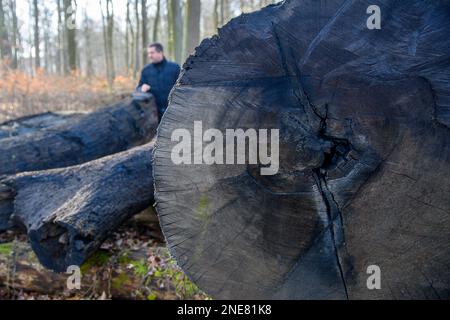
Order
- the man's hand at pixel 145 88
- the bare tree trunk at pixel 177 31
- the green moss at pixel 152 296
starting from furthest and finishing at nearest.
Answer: the bare tree trunk at pixel 177 31, the man's hand at pixel 145 88, the green moss at pixel 152 296

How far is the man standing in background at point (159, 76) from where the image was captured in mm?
5864

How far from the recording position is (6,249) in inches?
141

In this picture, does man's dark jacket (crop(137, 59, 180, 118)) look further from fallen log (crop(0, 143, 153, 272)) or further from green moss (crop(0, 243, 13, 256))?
green moss (crop(0, 243, 13, 256))

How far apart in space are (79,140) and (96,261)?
1732mm

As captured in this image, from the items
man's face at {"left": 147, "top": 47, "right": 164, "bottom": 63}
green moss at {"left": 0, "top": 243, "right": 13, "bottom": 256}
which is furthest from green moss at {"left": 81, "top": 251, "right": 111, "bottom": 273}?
man's face at {"left": 147, "top": 47, "right": 164, "bottom": 63}

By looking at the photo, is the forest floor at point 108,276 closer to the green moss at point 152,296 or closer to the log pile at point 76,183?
the green moss at point 152,296

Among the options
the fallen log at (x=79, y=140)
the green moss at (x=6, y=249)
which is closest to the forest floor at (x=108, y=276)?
the green moss at (x=6, y=249)

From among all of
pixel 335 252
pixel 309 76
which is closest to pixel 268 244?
pixel 335 252

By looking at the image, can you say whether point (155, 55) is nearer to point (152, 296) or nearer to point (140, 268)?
point (140, 268)

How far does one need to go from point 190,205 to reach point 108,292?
163 centimetres

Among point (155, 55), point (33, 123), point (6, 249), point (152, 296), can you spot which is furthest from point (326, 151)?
point (33, 123)

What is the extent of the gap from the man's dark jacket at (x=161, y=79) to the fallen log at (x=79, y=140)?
580 millimetres
